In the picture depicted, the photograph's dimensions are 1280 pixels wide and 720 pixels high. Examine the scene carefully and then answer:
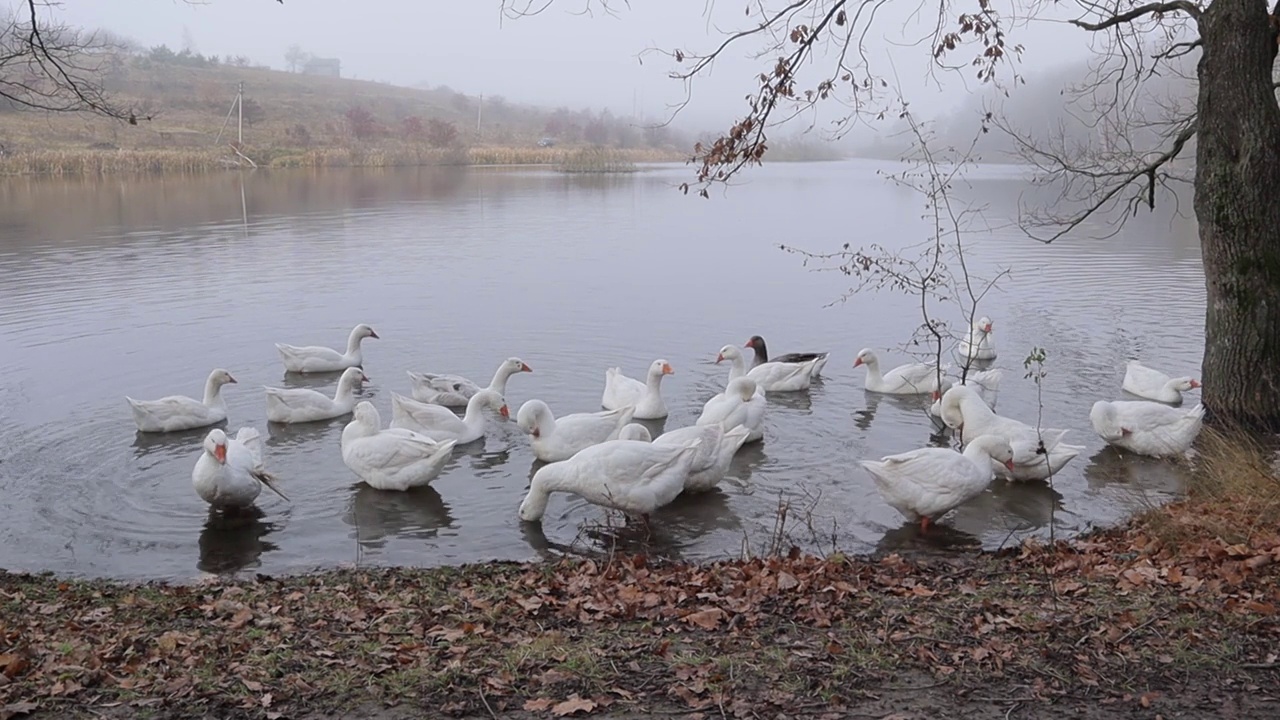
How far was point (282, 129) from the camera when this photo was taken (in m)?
93.8

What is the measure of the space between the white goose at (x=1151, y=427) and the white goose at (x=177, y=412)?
10907mm

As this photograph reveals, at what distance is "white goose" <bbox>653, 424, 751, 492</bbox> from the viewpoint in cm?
1072

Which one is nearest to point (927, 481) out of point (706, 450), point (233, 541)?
point (706, 450)

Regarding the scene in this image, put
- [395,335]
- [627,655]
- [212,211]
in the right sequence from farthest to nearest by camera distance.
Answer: [212,211] < [395,335] < [627,655]

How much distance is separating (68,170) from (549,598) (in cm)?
5967

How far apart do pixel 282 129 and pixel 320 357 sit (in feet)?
277

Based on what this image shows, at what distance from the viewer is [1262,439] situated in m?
11.8

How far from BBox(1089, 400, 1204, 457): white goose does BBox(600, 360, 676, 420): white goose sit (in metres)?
5.36

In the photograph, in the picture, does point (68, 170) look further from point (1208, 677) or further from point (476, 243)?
point (1208, 677)

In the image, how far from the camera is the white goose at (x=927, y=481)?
385 inches

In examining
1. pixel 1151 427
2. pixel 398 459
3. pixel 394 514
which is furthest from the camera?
pixel 1151 427

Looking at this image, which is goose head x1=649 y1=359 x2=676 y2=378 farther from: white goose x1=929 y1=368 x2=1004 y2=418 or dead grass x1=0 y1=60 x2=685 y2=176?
dead grass x1=0 y1=60 x2=685 y2=176

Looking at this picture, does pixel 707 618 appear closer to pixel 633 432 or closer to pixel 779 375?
pixel 633 432

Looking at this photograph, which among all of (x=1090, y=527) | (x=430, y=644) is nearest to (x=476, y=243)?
(x=1090, y=527)
